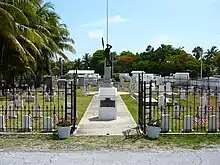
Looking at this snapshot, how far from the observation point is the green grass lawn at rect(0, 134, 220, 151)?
27.9 feet

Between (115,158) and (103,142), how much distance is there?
66.7 inches

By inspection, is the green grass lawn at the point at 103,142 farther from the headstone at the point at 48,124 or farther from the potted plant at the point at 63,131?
the headstone at the point at 48,124

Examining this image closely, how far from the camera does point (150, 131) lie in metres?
9.62

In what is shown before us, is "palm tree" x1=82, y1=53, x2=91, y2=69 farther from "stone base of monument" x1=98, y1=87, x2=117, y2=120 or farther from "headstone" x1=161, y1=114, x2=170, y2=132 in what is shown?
"headstone" x1=161, y1=114, x2=170, y2=132

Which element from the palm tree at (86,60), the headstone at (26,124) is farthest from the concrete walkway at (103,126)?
the palm tree at (86,60)

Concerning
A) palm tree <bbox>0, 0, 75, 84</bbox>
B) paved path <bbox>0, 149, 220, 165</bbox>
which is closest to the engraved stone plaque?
paved path <bbox>0, 149, 220, 165</bbox>

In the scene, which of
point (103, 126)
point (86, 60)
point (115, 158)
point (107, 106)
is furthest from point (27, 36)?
point (86, 60)

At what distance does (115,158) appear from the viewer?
292 inches

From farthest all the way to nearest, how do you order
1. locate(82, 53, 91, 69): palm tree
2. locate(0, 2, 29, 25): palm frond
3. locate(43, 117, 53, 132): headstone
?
locate(82, 53, 91, 69): palm tree < locate(0, 2, 29, 25): palm frond < locate(43, 117, 53, 132): headstone

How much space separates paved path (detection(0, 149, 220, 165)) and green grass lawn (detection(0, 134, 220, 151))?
1.71 feet

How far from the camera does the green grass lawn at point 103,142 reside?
850 cm

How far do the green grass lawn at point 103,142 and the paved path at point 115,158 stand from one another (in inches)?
20.5

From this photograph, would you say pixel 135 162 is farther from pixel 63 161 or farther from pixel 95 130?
pixel 95 130

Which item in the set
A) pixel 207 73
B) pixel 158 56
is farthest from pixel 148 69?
pixel 207 73
